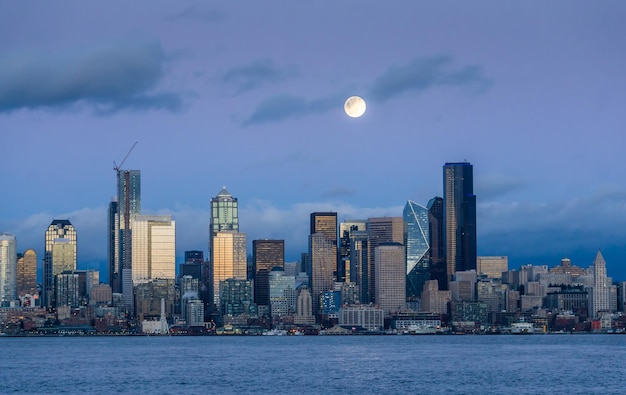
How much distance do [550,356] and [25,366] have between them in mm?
60635

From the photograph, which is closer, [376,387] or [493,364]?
[376,387]

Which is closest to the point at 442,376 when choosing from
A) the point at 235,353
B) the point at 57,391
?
the point at 57,391

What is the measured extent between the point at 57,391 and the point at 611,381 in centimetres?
4450

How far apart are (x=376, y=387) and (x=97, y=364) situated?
47.2 m

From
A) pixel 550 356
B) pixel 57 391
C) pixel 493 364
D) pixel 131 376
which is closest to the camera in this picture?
pixel 57 391

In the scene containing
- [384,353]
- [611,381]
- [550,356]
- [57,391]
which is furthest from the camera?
[384,353]

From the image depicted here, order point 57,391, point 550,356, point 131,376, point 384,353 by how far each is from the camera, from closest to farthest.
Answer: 1. point 57,391
2. point 131,376
3. point 550,356
4. point 384,353

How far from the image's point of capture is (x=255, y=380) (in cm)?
10775

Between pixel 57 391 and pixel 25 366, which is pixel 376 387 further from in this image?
Result: pixel 25 366

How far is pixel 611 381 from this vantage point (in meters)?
105

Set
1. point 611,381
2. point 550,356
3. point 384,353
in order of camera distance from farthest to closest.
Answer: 1. point 384,353
2. point 550,356
3. point 611,381

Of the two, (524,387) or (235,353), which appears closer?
(524,387)

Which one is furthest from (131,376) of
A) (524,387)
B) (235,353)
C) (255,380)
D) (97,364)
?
(235,353)

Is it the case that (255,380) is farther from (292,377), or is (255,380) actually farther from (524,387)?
(524,387)
